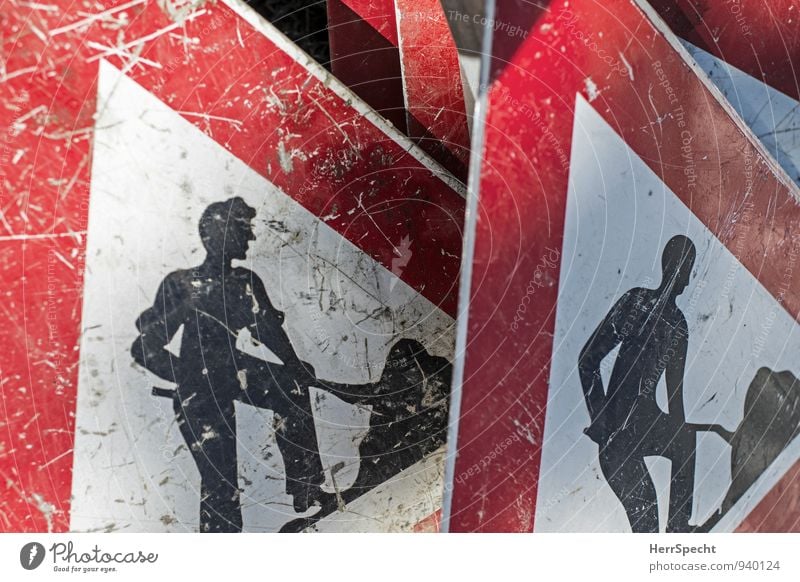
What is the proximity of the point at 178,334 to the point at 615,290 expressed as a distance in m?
0.48

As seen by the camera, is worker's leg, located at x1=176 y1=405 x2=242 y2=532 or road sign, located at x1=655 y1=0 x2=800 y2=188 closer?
worker's leg, located at x1=176 y1=405 x2=242 y2=532

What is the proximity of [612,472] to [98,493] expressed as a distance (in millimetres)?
562

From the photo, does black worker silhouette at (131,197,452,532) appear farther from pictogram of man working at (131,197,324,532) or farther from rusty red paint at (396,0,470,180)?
rusty red paint at (396,0,470,180)

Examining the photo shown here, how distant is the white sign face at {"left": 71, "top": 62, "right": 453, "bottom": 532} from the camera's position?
591 mm

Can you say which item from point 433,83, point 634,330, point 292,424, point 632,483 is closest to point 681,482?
point 632,483

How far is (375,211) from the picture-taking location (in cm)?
64

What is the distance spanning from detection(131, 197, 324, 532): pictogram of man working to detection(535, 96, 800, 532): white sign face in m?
0.28

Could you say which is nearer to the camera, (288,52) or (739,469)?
(288,52)

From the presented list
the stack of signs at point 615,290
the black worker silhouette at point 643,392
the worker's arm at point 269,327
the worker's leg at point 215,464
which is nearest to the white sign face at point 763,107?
the stack of signs at point 615,290

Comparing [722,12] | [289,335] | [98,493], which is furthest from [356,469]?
[722,12]

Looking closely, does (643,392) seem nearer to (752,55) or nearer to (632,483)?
(632,483)

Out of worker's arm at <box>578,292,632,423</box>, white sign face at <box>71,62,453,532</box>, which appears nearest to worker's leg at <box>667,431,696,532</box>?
worker's arm at <box>578,292,632,423</box>

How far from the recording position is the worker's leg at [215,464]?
24.5 inches

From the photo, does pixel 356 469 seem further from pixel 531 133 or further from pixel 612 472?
pixel 531 133
